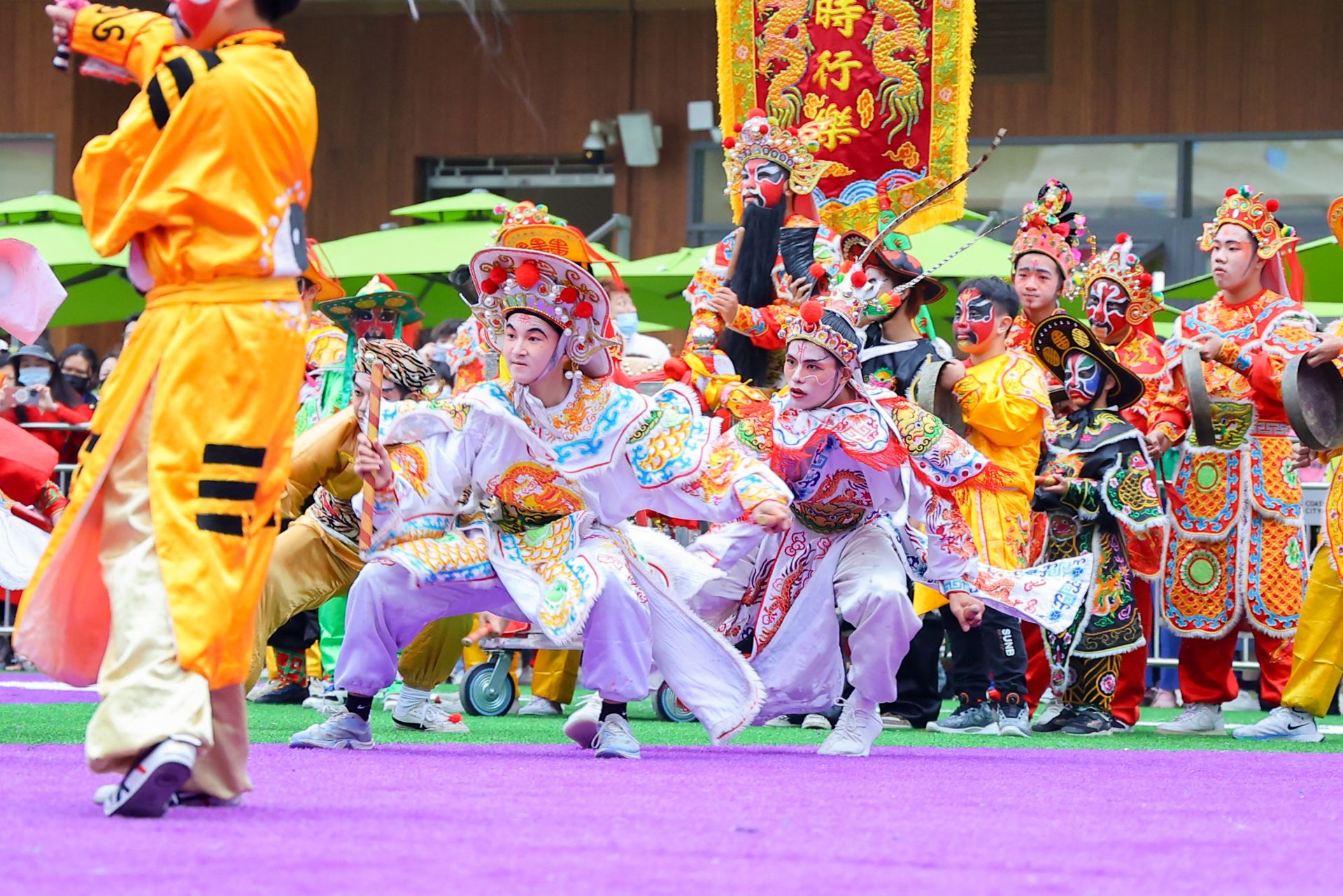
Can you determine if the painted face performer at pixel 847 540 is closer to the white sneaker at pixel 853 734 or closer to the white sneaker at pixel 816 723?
the white sneaker at pixel 853 734

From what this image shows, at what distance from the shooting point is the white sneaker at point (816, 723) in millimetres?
7802

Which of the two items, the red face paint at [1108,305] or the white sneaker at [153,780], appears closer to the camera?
the white sneaker at [153,780]

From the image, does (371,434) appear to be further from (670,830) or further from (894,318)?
(894,318)

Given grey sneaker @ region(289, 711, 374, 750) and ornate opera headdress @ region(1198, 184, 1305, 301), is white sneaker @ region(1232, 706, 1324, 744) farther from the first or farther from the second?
grey sneaker @ region(289, 711, 374, 750)

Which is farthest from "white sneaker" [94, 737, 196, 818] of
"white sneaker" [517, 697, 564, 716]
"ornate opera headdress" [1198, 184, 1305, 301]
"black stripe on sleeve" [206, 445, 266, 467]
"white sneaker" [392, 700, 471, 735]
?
"ornate opera headdress" [1198, 184, 1305, 301]

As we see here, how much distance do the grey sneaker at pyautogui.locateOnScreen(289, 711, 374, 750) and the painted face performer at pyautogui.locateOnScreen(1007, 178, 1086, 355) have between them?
3.33 meters

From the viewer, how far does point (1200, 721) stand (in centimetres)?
777

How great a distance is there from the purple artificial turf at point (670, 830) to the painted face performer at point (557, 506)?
311mm

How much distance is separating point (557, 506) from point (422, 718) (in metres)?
1.30

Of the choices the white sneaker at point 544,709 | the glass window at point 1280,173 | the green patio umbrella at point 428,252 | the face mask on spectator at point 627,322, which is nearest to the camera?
the white sneaker at point 544,709

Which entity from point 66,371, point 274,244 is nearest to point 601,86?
point 66,371

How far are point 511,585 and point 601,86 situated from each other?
1180 centimetres

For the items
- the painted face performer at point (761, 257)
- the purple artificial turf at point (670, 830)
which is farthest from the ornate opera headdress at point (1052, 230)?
the purple artificial turf at point (670, 830)

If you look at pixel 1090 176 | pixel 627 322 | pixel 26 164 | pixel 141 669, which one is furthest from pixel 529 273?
pixel 26 164
